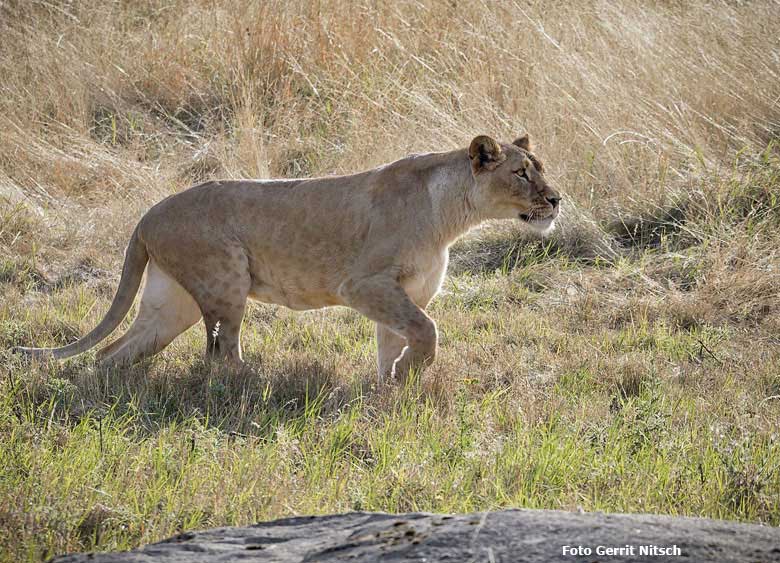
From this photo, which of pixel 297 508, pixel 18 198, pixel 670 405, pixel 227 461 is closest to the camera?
pixel 297 508

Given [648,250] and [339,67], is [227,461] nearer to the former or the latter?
[648,250]

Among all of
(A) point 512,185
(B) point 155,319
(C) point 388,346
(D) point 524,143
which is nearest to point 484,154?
(A) point 512,185

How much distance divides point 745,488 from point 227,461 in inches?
75.0

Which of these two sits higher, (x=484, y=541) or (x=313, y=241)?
(x=313, y=241)

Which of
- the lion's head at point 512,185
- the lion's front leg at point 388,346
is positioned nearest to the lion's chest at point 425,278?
the lion's front leg at point 388,346

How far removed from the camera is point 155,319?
5605 millimetres

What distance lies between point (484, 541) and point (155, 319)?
3.58 metres

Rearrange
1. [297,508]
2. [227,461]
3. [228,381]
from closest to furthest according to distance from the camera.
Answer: [297,508] < [227,461] < [228,381]

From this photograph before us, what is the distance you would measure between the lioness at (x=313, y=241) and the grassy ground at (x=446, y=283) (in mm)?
291

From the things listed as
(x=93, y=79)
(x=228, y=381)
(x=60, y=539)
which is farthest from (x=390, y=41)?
(x=60, y=539)

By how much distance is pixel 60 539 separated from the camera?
3154 mm

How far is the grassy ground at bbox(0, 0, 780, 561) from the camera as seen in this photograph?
376cm

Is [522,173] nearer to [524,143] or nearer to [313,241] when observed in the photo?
[524,143]

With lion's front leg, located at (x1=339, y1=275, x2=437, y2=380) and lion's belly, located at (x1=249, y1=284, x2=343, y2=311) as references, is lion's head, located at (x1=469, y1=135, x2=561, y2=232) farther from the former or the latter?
lion's belly, located at (x1=249, y1=284, x2=343, y2=311)
